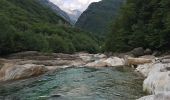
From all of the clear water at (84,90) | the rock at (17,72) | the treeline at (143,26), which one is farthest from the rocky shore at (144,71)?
the treeline at (143,26)

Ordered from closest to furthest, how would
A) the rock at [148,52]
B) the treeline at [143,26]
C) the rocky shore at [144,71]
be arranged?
the rocky shore at [144,71] → the treeline at [143,26] → the rock at [148,52]

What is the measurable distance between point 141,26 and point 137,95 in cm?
5188

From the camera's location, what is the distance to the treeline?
65.4 m

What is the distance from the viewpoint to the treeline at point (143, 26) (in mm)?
65438

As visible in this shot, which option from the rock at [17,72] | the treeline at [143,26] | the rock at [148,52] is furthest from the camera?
the rock at [148,52]

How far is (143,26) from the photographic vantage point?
7575 cm

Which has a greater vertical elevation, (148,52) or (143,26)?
(143,26)

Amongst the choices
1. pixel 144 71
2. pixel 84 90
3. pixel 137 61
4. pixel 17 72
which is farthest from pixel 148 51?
pixel 84 90

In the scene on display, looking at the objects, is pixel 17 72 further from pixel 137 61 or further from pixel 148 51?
pixel 148 51

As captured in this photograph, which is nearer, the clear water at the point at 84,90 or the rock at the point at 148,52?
the clear water at the point at 84,90

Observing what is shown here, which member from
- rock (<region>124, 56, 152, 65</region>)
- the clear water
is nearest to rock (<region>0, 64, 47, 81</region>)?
the clear water

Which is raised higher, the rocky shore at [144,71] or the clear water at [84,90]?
the rocky shore at [144,71]

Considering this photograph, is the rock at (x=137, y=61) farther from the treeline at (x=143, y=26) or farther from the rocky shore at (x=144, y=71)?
the treeline at (x=143, y=26)

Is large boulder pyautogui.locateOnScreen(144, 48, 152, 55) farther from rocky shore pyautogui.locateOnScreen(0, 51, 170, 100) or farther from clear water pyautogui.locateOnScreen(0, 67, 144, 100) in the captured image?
clear water pyautogui.locateOnScreen(0, 67, 144, 100)
